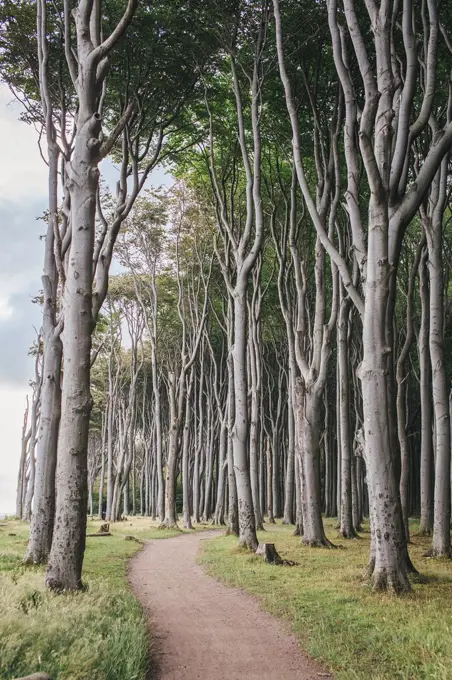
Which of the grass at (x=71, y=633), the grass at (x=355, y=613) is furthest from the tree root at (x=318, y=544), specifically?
the grass at (x=71, y=633)

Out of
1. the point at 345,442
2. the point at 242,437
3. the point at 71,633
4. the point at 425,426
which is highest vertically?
the point at 425,426

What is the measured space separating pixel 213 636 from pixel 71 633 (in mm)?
2105

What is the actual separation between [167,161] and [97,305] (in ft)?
30.9

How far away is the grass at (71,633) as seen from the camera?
429 cm

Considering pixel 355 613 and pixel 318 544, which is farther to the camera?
pixel 318 544

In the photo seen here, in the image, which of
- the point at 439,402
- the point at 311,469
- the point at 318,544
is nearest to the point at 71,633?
the point at 439,402

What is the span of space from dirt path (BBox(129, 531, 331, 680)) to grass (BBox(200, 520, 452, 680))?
26cm

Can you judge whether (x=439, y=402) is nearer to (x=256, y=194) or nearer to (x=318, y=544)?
(x=318, y=544)

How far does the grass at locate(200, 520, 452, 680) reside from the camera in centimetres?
517

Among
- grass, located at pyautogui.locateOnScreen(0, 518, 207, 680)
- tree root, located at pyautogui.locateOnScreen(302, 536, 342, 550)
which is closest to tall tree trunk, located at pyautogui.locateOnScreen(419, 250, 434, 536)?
tree root, located at pyautogui.locateOnScreen(302, 536, 342, 550)

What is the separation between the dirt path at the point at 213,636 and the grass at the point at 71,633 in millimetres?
345

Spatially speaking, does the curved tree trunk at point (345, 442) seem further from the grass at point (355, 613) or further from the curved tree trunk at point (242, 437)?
the grass at point (355, 613)

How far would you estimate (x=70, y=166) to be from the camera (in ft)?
28.0

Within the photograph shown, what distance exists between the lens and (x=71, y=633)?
5.00 m
